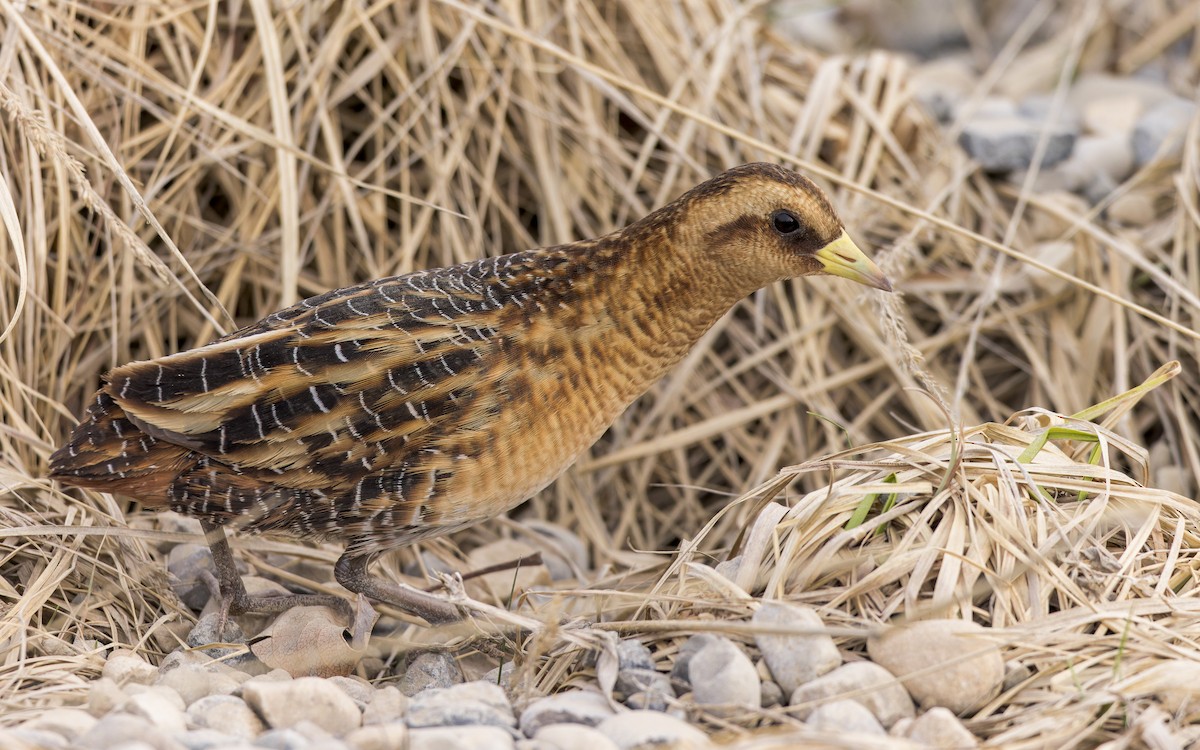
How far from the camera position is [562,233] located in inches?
191

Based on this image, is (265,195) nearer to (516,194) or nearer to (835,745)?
(516,194)

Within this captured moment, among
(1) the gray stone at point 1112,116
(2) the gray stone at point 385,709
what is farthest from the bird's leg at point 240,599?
(1) the gray stone at point 1112,116

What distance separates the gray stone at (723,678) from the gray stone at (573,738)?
28cm

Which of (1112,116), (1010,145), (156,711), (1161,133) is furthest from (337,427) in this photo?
(1112,116)

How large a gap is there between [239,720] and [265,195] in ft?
8.02

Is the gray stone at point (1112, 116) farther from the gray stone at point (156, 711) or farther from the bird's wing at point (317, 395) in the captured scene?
the gray stone at point (156, 711)

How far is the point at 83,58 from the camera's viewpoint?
14.2 ft

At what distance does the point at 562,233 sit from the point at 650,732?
2763 millimetres

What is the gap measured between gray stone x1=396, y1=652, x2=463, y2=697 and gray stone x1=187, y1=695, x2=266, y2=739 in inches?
22.3

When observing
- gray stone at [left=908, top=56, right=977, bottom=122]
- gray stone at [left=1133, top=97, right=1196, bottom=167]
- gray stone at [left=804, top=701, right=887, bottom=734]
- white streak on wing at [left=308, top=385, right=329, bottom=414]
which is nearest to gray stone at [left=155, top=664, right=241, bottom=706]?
white streak on wing at [left=308, top=385, right=329, bottom=414]

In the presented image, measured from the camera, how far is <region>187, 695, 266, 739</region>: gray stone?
2549 millimetres

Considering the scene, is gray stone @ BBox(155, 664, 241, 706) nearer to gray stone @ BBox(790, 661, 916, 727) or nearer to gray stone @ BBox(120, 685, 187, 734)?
gray stone @ BBox(120, 685, 187, 734)

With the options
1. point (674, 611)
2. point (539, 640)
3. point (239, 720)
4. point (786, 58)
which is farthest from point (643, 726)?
point (786, 58)

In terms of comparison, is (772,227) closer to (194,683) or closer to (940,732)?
(940,732)
